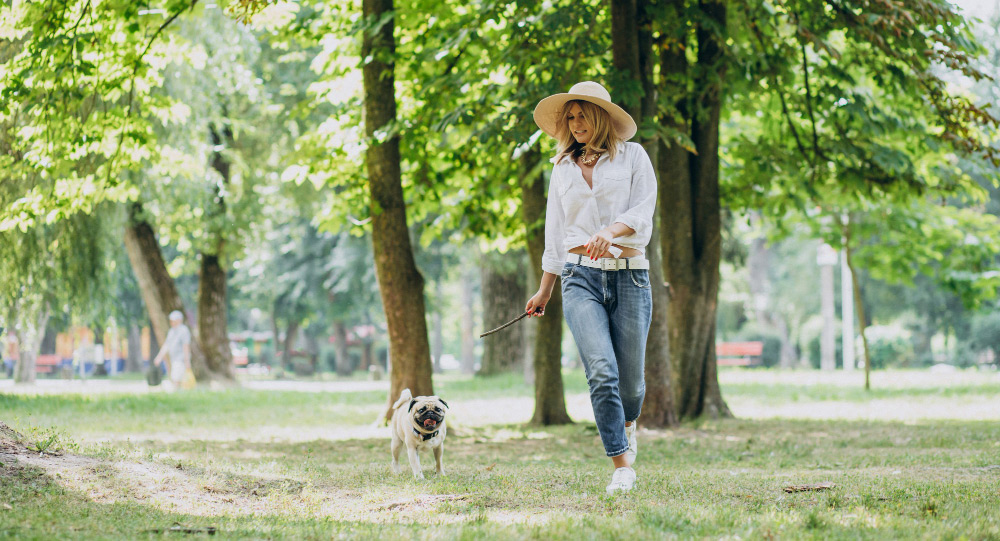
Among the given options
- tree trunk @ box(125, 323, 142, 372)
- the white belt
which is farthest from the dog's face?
tree trunk @ box(125, 323, 142, 372)

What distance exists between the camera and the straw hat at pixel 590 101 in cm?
559

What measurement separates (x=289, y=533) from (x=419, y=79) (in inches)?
352

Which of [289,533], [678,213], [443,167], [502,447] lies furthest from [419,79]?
[289,533]

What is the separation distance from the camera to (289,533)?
4473 millimetres

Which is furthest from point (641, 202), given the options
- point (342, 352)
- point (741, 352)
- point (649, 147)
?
point (342, 352)

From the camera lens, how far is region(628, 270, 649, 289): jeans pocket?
5461 mm

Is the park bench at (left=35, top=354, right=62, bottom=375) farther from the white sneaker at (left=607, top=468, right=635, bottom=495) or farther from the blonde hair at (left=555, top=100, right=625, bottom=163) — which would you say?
the white sneaker at (left=607, top=468, right=635, bottom=495)

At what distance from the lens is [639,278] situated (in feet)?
18.0

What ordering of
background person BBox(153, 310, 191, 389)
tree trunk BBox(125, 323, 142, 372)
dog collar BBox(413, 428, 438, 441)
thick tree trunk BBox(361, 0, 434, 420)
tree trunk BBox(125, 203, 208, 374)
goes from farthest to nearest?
tree trunk BBox(125, 323, 142, 372) < tree trunk BBox(125, 203, 208, 374) < background person BBox(153, 310, 191, 389) < thick tree trunk BBox(361, 0, 434, 420) < dog collar BBox(413, 428, 438, 441)

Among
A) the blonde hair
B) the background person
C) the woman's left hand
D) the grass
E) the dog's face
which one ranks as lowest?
the grass

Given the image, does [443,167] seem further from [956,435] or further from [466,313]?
[466,313]

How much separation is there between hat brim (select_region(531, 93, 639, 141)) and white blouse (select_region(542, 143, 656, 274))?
0.57 feet

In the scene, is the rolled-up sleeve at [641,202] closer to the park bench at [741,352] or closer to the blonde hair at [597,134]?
the blonde hair at [597,134]

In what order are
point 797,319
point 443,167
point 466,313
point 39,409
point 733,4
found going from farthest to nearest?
point 797,319, point 466,313, point 443,167, point 39,409, point 733,4
